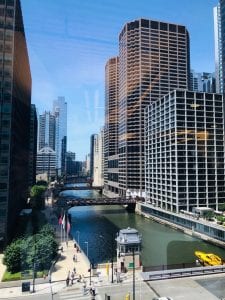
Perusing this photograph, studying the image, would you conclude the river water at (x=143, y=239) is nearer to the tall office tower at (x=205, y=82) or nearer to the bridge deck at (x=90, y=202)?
the bridge deck at (x=90, y=202)

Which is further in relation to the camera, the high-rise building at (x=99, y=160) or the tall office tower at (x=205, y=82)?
the tall office tower at (x=205, y=82)

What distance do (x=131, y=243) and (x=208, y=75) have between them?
11234 centimetres

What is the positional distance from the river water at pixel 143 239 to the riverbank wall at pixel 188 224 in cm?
75

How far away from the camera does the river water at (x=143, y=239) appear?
87.5 ft

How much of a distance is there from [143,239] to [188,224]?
679 cm

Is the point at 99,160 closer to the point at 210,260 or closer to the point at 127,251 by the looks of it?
the point at 210,260

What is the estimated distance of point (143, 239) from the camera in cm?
3416

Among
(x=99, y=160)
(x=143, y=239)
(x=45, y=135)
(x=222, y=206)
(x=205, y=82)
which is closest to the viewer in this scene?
(x=143, y=239)

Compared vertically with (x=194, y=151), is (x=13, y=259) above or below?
below

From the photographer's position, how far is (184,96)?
43531mm

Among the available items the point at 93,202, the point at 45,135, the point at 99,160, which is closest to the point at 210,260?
the point at 93,202

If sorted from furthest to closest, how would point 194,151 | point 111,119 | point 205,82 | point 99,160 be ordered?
point 205,82 → point 99,160 → point 111,119 → point 194,151

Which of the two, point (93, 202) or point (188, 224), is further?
point (93, 202)

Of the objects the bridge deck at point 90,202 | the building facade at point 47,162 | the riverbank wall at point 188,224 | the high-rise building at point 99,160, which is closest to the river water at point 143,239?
the riverbank wall at point 188,224
